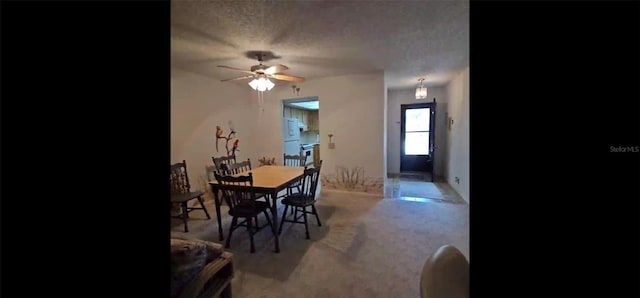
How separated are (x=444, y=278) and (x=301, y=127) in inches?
243

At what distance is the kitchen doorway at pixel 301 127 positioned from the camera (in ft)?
17.1

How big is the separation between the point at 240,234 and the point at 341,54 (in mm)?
2472

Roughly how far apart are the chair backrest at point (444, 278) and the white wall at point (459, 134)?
329cm

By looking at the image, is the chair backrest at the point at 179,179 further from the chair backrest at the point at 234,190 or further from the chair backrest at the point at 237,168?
the chair backrest at the point at 234,190

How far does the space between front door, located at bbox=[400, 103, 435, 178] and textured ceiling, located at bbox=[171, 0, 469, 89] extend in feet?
7.48

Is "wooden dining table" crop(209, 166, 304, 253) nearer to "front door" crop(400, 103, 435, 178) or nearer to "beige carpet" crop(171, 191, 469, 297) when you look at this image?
"beige carpet" crop(171, 191, 469, 297)

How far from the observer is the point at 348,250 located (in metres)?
2.45

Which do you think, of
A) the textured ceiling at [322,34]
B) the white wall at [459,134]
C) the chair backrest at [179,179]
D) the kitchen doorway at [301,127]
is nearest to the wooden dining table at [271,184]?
the kitchen doorway at [301,127]

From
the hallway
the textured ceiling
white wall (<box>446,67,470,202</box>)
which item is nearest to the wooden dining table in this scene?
the textured ceiling

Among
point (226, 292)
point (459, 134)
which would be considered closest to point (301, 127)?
point (459, 134)

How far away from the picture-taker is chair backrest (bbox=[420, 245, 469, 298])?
2.83ft
